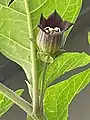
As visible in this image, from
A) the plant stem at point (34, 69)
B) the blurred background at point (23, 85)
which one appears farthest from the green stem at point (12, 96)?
the blurred background at point (23, 85)

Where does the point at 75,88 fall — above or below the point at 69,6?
below

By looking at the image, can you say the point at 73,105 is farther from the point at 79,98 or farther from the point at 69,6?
the point at 69,6

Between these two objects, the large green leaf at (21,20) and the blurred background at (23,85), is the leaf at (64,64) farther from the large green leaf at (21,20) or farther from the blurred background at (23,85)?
the blurred background at (23,85)

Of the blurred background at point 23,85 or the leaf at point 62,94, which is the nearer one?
the leaf at point 62,94

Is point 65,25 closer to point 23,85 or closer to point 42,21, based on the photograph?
point 42,21

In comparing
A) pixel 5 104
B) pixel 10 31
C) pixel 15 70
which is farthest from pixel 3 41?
pixel 15 70
